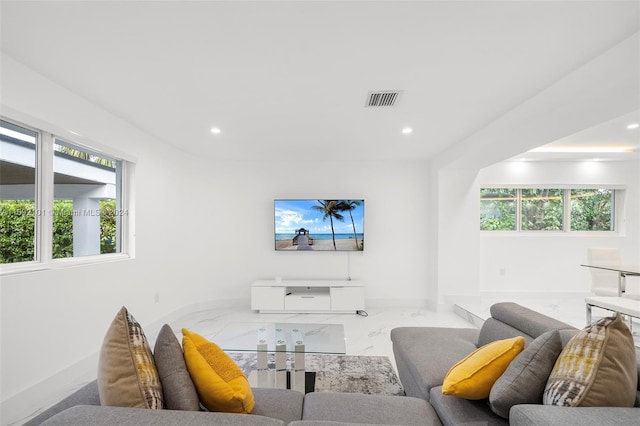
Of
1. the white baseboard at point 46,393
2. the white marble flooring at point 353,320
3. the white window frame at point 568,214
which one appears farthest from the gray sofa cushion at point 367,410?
the white window frame at point 568,214

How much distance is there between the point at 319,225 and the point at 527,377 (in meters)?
3.70

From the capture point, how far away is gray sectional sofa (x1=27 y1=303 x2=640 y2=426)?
101cm

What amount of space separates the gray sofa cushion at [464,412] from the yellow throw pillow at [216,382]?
0.85 metres

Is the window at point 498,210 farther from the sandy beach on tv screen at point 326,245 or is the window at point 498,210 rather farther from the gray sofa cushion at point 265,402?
the gray sofa cushion at point 265,402

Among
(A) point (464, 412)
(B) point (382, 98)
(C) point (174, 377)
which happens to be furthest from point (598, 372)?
(B) point (382, 98)

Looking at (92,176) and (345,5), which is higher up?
(345,5)

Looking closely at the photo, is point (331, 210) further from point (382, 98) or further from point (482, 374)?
point (482, 374)

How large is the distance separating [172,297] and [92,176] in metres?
1.88

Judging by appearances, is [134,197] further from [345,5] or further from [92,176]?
[345,5]

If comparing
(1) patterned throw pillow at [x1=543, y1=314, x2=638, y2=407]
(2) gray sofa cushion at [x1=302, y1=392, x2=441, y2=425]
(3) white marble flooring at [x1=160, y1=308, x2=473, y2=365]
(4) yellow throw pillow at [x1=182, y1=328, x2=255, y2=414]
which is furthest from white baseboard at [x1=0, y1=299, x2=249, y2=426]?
(1) patterned throw pillow at [x1=543, y1=314, x2=638, y2=407]

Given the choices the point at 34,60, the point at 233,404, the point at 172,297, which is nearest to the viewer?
the point at 233,404

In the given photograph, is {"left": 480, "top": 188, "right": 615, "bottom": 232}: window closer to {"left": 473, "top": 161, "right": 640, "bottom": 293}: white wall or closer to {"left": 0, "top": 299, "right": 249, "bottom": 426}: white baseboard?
{"left": 473, "top": 161, "right": 640, "bottom": 293}: white wall

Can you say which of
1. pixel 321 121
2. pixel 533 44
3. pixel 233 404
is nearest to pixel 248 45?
pixel 321 121

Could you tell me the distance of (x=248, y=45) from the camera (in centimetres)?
184
